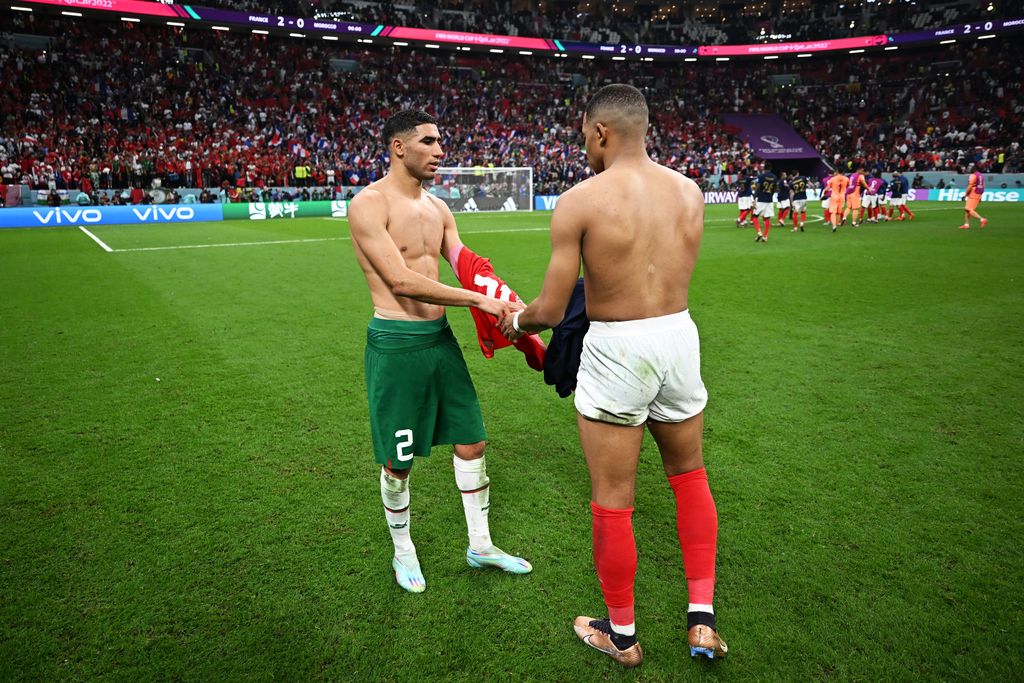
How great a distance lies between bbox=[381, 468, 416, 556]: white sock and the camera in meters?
3.19

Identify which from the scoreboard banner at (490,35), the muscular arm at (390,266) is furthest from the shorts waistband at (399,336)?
the scoreboard banner at (490,35)

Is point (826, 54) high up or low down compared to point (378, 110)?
up

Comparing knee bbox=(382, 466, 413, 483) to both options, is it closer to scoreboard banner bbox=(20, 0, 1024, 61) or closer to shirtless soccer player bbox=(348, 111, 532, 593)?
shirtless soccer player bbox=(348, 111, 532, 593)

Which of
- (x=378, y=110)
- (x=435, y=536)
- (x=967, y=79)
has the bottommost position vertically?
(x=435, y=536)

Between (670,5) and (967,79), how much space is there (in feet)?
68.9

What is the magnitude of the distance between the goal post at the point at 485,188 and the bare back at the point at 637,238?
27435 mm

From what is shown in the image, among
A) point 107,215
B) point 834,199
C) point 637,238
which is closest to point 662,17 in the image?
point 834,199

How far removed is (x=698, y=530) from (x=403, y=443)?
144 cm

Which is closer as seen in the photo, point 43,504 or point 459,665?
point 459,665

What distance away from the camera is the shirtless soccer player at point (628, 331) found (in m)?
2.38

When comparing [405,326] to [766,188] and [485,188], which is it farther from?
[485,188]

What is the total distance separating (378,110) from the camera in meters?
38.5

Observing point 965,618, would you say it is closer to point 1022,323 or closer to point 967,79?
point 1022,323

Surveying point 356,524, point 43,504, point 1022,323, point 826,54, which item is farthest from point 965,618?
point 826,54
